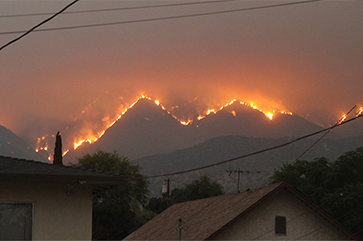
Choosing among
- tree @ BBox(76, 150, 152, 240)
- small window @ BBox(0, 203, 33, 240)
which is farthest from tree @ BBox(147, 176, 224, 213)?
small window @ BBox(0, 203, 33, 240)

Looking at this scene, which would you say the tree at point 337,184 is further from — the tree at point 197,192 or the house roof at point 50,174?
the house roof at point 50,174

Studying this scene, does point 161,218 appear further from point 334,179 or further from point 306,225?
point 334,179

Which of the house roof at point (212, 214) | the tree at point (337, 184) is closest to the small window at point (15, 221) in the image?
the house roof at point (212, 214)

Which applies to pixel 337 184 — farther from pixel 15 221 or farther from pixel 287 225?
pixel 15 221

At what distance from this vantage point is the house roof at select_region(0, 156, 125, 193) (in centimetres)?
1185

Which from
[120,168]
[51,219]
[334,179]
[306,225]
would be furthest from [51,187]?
[120,168]

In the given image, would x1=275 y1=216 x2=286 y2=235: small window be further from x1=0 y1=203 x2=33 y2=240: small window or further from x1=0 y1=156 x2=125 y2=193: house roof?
x1=0 y1=203 x2=33 y2=240: small window

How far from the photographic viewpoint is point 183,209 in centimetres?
3734

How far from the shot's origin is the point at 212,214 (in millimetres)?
30719

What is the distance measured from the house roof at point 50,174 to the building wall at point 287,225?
50.8 feet

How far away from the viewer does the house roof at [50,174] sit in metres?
11.9

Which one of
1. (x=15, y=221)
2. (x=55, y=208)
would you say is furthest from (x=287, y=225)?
(x=15, y=221)

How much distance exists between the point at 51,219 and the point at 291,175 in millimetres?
51842

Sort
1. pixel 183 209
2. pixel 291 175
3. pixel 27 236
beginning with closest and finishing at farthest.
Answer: pixel 27 236, pixel 183 209, pixel 291 175
